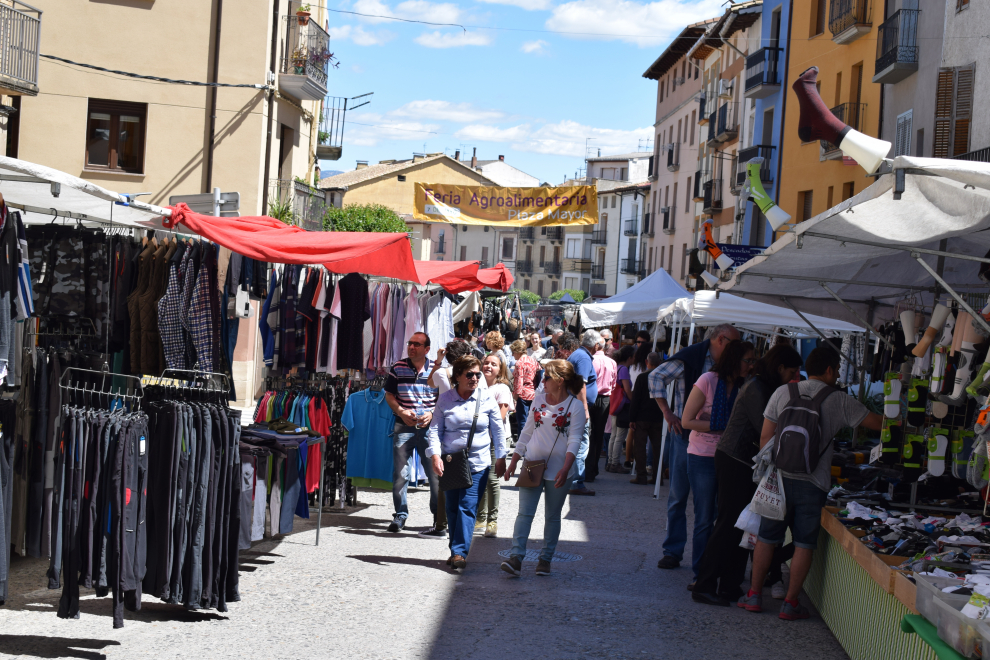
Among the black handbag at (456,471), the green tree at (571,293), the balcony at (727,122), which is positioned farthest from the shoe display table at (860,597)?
the green tree at (571,293)

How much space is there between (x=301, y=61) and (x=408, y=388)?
13429 mm

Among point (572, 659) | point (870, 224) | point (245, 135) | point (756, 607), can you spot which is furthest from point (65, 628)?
point (245, 135)

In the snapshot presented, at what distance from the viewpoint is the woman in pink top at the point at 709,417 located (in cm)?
718

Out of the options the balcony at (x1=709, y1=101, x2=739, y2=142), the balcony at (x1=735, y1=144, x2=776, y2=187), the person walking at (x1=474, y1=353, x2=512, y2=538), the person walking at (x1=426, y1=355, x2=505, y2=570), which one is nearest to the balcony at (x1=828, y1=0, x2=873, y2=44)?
the balcony at (x1=735, y1=144, x2=776, y2=187)

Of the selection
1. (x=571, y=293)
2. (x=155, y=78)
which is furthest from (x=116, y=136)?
(x=571, y=293)

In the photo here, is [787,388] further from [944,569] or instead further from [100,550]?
[100,550]

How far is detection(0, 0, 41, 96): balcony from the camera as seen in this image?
16.2m

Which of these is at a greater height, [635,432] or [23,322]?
[23,322]

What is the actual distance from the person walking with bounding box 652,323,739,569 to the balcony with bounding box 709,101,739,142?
1091 inches

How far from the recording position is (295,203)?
21.1 metres

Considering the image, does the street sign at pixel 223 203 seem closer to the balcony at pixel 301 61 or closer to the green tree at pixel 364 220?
the balcony at pixel 301 61

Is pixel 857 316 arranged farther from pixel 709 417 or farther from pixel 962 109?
pixel 962 109

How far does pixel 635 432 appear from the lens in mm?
12680

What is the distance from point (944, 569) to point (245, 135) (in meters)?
16.9
